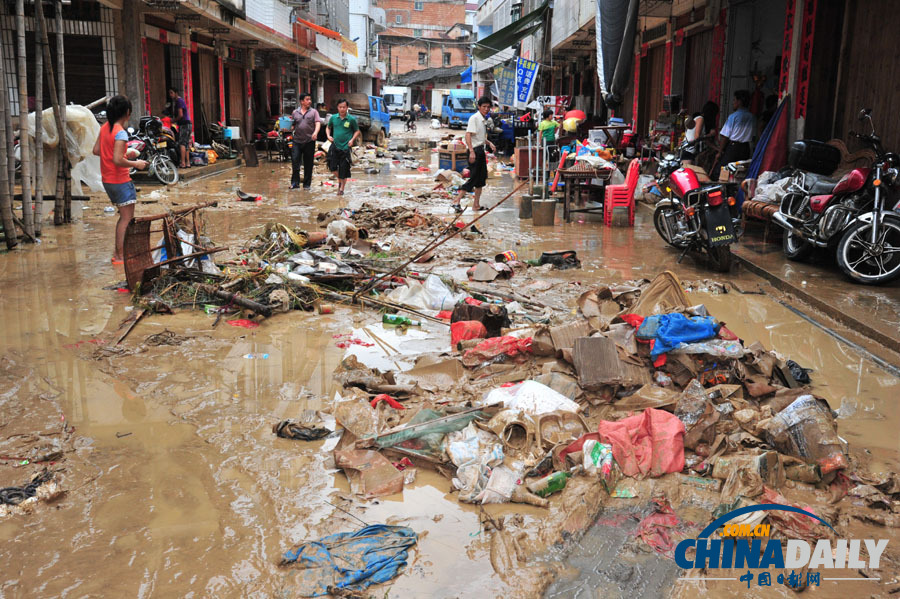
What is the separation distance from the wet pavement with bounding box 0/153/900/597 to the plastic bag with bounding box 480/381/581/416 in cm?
76

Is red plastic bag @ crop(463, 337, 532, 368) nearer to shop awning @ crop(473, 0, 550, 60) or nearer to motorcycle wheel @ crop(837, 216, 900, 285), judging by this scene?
motorcycle wheel @ crop(837, 216, 900, 285)

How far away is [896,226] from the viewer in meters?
6.79

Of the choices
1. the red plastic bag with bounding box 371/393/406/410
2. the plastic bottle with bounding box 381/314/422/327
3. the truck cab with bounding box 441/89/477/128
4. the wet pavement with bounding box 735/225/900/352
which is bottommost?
the red plastic bag with bounding box 371/393/406/410

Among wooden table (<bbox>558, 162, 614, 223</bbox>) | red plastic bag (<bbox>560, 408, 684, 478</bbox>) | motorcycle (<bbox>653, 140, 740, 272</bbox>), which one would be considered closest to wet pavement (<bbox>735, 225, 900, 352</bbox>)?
motorcycle (<bbox>653, 140, 740, 272</bbox>)

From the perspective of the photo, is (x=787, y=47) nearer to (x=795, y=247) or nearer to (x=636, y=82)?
(x=795, y=247)

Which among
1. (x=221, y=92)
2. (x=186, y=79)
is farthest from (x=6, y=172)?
(x=221, y=92)

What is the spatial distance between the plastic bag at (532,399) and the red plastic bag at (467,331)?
1206mm

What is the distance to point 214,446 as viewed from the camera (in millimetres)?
3955

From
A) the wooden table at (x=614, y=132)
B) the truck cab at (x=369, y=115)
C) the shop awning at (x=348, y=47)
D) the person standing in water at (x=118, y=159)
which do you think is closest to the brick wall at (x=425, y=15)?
the shop awning at (x=348, y=47)

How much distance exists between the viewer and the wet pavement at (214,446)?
2910mm

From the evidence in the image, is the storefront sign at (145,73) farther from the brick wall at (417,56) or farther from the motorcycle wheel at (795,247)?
the brick wall at (417,56)

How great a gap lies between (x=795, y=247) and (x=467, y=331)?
458 cm

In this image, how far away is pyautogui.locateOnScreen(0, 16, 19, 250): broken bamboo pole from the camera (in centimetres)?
816

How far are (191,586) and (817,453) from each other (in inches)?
113
